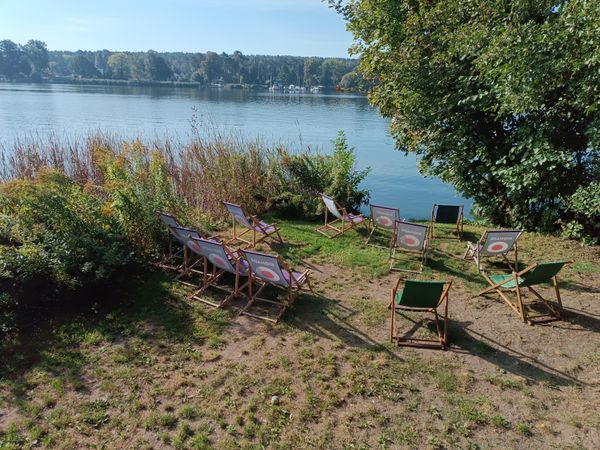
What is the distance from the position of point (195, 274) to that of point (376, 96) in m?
6.89

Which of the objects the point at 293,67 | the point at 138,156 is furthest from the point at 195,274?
the point at 293,67

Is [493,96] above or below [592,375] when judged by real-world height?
above

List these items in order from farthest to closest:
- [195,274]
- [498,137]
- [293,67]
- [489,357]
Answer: [293,67] → [498,137] → [195,274] → [489,357]

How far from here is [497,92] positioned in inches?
298

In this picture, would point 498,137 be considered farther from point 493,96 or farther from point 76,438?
point 76,438

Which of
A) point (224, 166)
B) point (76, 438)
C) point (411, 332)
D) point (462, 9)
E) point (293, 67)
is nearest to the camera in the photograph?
point (76, 438)

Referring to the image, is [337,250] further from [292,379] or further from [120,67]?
[120,67]

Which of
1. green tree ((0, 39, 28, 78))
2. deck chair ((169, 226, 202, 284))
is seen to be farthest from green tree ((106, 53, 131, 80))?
deck chair ((169, 226, 202, 284))

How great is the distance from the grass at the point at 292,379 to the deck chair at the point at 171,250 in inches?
31.3

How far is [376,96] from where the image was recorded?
10.6 meters

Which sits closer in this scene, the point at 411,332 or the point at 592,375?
the point at 592,375

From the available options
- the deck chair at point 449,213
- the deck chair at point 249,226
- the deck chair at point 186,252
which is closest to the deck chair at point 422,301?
the deck chair at point 186,252

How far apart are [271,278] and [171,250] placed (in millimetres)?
2221

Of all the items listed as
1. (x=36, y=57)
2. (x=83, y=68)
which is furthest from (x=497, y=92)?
(x=83, y=68)
